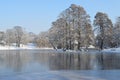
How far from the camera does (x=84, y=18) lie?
7319 cm

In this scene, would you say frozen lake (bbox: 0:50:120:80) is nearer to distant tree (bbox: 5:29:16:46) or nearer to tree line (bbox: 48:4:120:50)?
tree line (bbox: 48:4:120:50)

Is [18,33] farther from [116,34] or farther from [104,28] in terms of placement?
[116,34]

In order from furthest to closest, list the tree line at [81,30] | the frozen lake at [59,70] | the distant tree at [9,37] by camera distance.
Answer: the distant tree at [9,37], the tree line at [81,30], the frozen lake at [59,70]

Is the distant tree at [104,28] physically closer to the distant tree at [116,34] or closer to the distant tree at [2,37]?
the distant tree at [116,34]

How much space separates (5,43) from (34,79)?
4474 inches

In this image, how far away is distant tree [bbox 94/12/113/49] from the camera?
76.9 meters

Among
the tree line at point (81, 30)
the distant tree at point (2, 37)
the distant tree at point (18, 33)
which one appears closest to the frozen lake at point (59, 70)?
the tree line at point (81, 30)

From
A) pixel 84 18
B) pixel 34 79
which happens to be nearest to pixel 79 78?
pixel 34 79

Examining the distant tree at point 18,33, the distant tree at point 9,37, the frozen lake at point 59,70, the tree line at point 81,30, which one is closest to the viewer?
the frozen lake at point 59,70

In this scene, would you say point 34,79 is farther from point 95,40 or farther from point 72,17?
point 95,40

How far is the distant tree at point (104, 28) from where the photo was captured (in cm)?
7692

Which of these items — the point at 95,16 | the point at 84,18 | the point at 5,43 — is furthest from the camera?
the point at 5,43

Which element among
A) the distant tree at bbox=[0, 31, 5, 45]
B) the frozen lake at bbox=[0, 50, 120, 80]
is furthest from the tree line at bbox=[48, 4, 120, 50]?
the distant tree at bbox=[0, 31, 5, 45]

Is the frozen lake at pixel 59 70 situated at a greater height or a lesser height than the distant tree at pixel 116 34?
lesser
